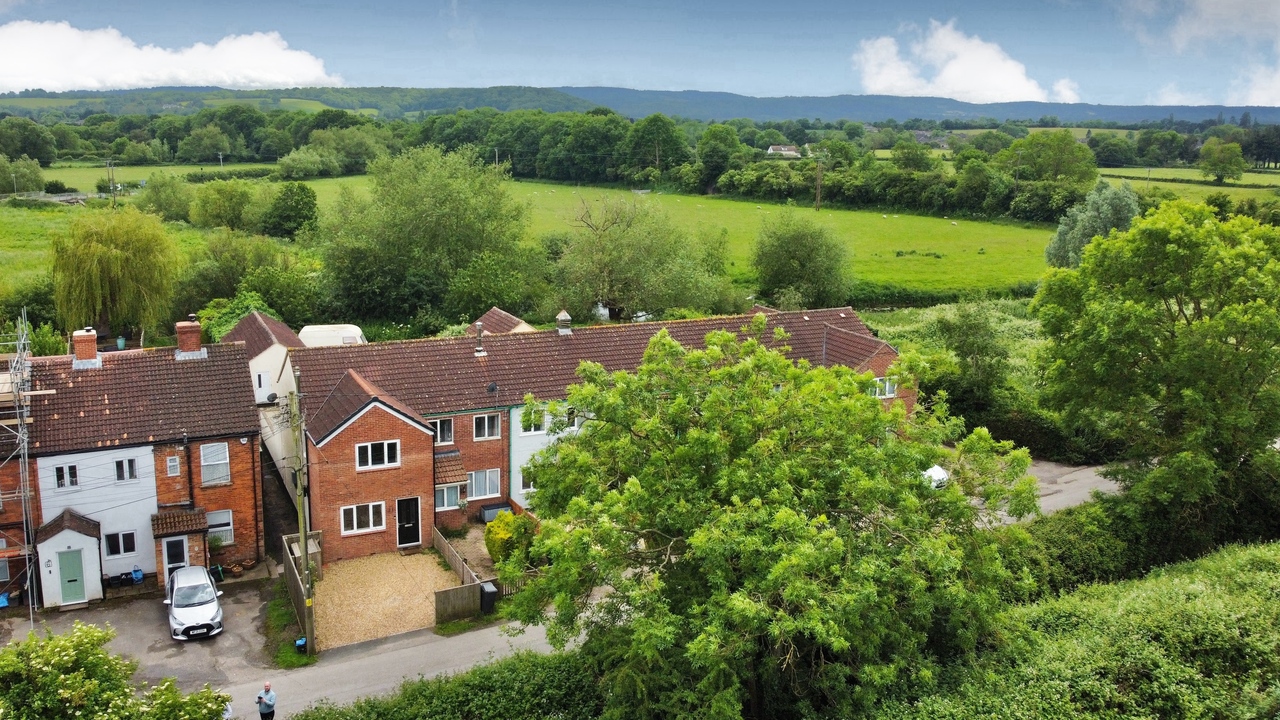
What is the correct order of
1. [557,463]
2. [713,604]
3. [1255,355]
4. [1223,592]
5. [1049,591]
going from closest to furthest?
[713,604], [557,463], [1223,592], [1049,591], [1255,355]

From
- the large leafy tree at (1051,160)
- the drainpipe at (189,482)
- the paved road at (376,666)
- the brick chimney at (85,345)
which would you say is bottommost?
the paved road at (376,666)

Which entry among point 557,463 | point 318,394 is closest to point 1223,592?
point 557,463

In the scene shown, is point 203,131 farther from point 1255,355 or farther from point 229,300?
point 1255,355

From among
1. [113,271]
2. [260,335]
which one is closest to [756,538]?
[260,335]

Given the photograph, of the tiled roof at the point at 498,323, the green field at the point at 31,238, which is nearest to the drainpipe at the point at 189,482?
the tiled roof at the point at 498,323

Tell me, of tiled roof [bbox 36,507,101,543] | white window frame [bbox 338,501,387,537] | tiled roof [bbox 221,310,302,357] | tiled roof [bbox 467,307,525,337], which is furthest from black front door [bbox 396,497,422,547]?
tiled roof [bbox 221,310,302,357]

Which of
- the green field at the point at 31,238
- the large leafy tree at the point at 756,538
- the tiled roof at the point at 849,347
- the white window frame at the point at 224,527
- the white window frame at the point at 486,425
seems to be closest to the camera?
the large leafy tree at the point at 756,538

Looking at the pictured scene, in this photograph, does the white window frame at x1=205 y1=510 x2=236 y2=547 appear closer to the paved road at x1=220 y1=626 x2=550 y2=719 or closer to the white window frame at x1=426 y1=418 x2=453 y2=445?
the paved road at x1=220 y1=626 x2=550 y2=719

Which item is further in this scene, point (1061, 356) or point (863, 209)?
point (863, 209)

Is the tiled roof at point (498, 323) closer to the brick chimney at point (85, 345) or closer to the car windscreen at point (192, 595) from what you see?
the brick chimney at point (85, 345)
